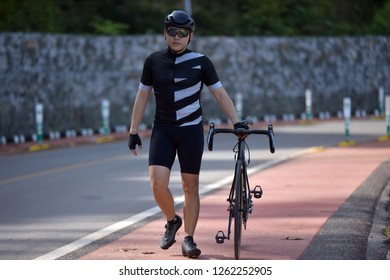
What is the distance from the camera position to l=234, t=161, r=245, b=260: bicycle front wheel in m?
10.2

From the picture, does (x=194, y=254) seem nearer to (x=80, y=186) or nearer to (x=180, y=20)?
(x=180, y=20)

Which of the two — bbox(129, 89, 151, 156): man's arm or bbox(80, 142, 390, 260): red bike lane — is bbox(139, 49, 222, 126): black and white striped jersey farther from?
bbox(80, 142, 390, 260): red bike lane

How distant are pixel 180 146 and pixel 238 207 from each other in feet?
2.83

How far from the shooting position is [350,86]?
48.4 m

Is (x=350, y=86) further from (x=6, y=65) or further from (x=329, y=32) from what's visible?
(x=6, y=65)

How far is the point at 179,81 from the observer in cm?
1066

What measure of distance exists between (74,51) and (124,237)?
25.1 meters

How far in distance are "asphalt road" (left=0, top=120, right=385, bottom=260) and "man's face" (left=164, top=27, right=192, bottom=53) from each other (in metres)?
2.36

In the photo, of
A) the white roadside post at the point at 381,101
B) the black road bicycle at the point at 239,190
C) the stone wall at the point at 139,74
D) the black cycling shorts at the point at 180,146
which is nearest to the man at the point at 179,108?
the black cycling shorts at the point at 180,146

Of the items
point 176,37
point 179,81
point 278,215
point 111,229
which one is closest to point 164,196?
point 179,81

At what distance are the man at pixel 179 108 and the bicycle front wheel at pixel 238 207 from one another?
0.46 m

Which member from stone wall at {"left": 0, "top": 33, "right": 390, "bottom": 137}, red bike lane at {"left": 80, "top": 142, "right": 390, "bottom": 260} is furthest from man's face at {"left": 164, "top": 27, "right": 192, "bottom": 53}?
stone wall at {"left": 0, "top": 33, "right": 390, "bottom": 137}

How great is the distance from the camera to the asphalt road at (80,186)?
13070 mm
